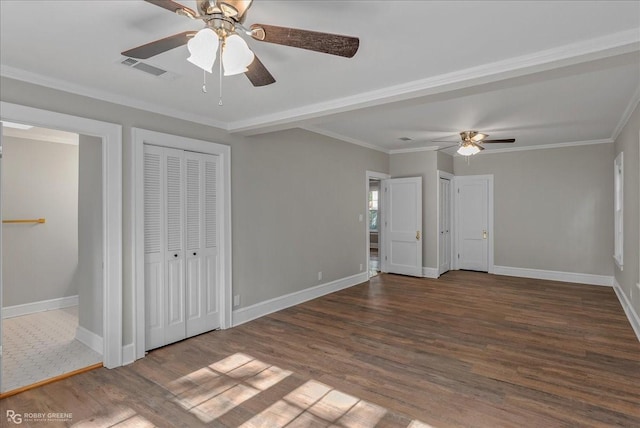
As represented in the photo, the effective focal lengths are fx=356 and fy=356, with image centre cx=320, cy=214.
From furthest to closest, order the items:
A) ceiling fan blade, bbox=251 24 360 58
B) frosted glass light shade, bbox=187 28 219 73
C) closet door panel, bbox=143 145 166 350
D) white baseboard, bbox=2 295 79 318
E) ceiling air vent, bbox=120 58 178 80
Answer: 1. white baseboard, bbox=2 295 79 318
2. closet door panel, bbox=143 145 166 350
3. ceiling air vent, bbox=120 58 178 80
4. ceiling fan blade, bbox=251 24 360 58
5. frosted glass light shade, bbox=187 28 219 73

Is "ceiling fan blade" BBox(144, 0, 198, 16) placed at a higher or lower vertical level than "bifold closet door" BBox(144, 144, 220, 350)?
higher

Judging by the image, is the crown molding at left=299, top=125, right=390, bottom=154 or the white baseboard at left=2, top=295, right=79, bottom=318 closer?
the white baseboard at left=2, top=295, right=79, bottom=318

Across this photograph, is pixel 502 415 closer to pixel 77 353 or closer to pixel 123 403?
pixel 123 403

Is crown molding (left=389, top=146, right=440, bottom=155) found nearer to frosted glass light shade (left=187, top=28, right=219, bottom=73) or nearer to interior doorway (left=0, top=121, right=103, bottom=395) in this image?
interior doorway (left=0, top=121, right=103, bottom=395)

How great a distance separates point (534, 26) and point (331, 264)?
4.34m

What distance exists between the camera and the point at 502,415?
7.98 feet

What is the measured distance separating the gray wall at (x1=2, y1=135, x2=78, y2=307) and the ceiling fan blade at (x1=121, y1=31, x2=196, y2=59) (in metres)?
4.35

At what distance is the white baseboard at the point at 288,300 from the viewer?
14.5ft

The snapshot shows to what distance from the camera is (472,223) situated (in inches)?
300

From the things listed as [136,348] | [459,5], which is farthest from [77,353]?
[459,5]

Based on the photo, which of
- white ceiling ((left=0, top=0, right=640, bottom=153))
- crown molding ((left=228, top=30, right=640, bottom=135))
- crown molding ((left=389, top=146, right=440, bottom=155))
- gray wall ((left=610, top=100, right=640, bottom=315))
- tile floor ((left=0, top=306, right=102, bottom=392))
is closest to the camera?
white ceiling ((left=0, top=0, right=640, bottom=153))

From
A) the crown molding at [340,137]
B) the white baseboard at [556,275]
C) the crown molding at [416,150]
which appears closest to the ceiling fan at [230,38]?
the crown molding at [340,137]

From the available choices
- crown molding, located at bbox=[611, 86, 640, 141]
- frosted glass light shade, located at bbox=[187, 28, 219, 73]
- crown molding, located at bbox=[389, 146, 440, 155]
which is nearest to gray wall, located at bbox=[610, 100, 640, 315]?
crown molding, located at bbox=[611, 86, 640, 141]

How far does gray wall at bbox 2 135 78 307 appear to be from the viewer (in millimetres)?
4816
